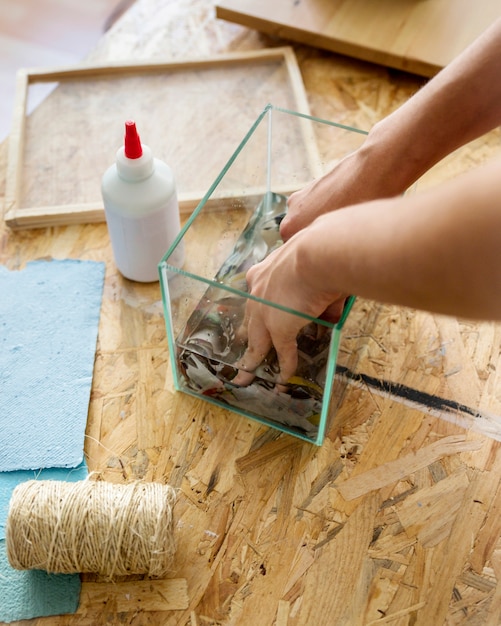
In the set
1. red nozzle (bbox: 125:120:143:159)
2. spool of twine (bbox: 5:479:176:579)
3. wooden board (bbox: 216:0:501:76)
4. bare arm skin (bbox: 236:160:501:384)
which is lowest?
spool of twine (bbox: 5:479:176:579)

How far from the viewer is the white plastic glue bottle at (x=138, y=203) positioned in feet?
3.18

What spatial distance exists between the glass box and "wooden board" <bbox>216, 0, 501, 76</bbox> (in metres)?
0.37

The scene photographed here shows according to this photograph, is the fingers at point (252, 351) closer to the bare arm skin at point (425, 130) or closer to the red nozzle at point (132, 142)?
the bare arm skin at point (425, 130)

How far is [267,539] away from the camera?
0.84m

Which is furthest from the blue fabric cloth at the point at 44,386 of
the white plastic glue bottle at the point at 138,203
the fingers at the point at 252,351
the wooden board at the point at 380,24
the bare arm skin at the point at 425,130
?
the wooden board at the point at 380,24

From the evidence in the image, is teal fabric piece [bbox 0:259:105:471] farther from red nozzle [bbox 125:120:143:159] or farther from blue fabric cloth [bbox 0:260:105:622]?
red nozzle [bbox 125:120:143:159]

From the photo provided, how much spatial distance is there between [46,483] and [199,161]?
72 cm

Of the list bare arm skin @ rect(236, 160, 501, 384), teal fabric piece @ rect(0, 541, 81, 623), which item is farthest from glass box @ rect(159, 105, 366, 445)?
teal fabric piece @ rect(0, 541, 81, 623)

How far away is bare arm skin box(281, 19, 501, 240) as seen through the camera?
761 mm

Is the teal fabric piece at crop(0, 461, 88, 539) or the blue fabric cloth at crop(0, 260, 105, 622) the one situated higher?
the blue fabric cloth at crop(0, 260, 105, 622)

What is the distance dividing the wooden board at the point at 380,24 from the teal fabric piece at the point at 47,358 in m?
0.71

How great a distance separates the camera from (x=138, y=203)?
0.99m

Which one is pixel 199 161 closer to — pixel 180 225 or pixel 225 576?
pixel 180 225

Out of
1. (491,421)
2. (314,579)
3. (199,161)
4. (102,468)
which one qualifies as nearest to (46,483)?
(102,468)
